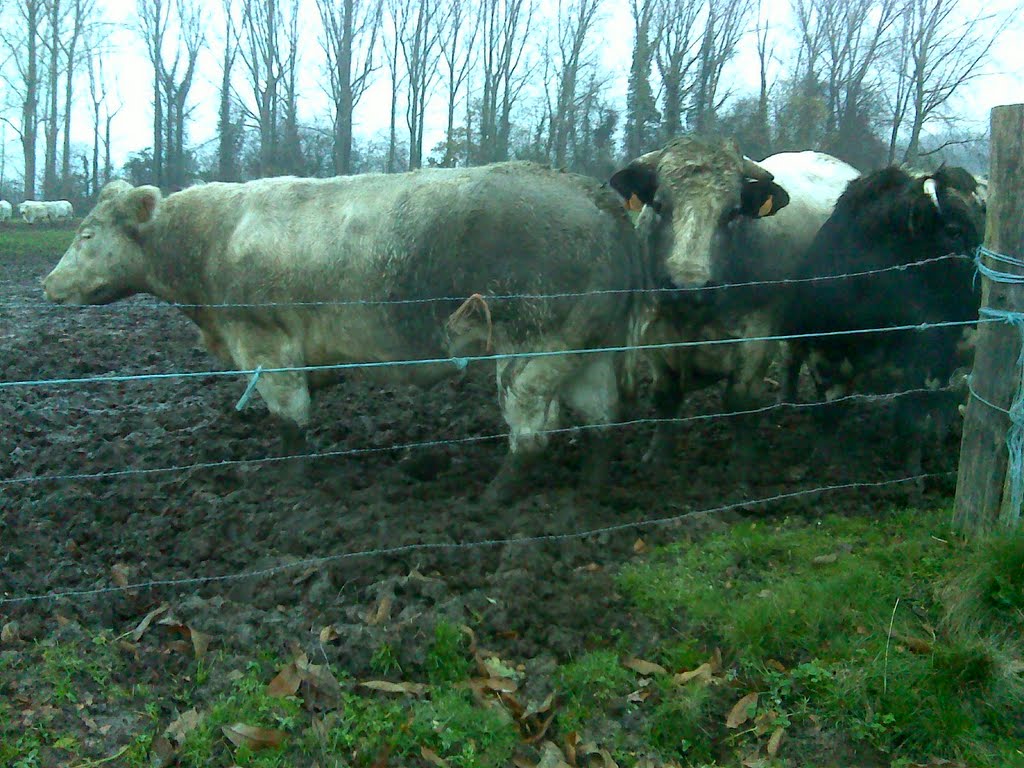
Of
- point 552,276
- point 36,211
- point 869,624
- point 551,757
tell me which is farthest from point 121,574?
point 36,211

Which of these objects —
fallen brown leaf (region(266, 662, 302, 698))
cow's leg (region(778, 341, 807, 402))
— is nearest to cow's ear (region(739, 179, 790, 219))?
cow's leg (region(778, 341, 807, 402))

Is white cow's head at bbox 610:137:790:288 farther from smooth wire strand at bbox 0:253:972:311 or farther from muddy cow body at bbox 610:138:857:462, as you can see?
smooth wire strand at bbox 0:253:972:311

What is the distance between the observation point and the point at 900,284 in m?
6.57

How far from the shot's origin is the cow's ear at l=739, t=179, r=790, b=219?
633cm

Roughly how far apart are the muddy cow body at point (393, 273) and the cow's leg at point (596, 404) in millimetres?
13

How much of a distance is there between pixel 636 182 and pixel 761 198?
2.67ft

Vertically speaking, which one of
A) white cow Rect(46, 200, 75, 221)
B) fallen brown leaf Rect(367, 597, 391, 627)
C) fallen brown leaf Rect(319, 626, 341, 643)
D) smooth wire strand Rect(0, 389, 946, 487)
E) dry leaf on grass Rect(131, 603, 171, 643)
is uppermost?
white cow Rect(46, 200, 75, 221)

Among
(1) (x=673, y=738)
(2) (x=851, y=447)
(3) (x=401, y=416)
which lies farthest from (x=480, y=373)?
(1) (x=673, y=738)

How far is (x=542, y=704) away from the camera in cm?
389

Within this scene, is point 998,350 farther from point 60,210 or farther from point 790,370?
point 60,210

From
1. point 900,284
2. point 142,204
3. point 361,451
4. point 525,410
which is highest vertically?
point 142,204

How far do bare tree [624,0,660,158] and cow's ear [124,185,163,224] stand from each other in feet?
43.7

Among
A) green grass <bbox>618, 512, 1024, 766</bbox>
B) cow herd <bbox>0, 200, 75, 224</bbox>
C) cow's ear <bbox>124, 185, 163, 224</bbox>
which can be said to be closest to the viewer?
green grass <bbox>618, 512, 1024, 766</bbox>

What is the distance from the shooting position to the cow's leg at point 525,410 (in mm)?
5875
